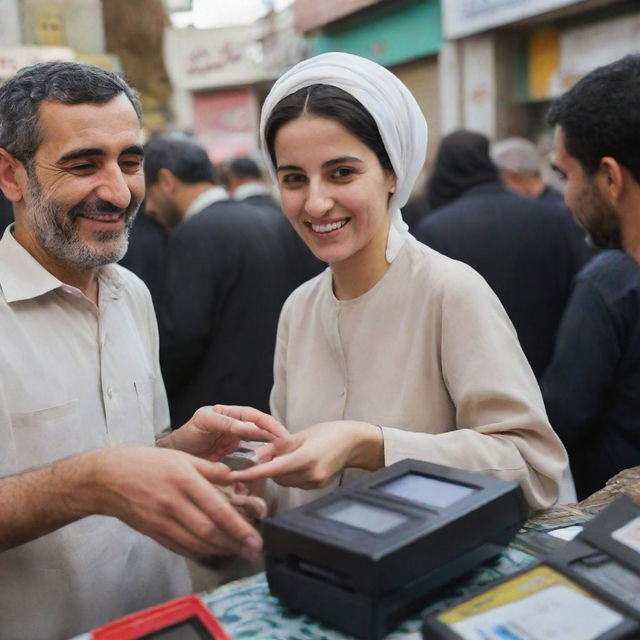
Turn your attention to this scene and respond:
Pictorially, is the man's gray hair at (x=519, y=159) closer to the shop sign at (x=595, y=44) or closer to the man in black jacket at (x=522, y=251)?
the man in black jacket at (x=522, y=251)

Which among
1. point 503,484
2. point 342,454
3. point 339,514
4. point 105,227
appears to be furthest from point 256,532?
point 105,227

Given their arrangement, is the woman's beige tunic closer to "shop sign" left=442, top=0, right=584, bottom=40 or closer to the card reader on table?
the card reader on table

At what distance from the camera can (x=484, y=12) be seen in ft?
29.6

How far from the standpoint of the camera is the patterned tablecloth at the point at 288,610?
3.54 ft

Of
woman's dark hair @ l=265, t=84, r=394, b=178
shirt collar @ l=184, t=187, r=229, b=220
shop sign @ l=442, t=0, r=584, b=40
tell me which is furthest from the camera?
shop sign @ l=442, t=0, r=584, b=40

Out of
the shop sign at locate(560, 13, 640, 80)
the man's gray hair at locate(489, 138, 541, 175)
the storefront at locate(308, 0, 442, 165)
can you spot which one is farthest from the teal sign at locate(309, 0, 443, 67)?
the man's gray hair at locate(489, 138, 541, 175)

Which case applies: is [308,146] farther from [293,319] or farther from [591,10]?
[591,10]

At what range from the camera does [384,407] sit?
1.68 m

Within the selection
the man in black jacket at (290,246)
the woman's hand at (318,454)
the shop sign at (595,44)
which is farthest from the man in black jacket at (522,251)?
the shop sign at (595,44)

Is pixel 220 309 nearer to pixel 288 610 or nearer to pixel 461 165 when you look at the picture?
pixel 461 165

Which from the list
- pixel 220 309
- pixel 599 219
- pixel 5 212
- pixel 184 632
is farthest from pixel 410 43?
pixel 184 632

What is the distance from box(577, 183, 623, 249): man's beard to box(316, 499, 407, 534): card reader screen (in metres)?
1.63

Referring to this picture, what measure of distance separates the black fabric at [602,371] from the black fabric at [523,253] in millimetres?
1408

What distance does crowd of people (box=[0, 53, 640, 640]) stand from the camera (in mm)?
1373
